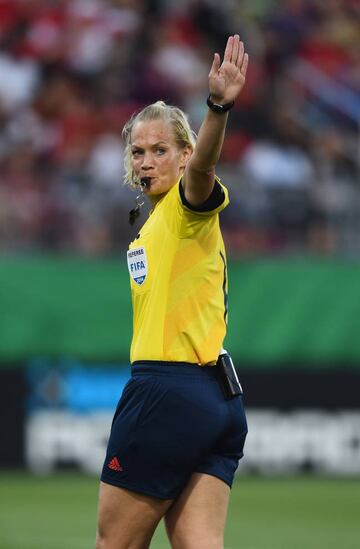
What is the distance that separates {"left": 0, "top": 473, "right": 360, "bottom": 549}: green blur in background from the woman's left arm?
4.37 m

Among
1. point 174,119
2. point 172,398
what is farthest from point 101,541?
point 174,119

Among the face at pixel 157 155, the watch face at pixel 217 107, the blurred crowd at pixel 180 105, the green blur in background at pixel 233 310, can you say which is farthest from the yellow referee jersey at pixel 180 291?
the green blur in background at pixel 233 310

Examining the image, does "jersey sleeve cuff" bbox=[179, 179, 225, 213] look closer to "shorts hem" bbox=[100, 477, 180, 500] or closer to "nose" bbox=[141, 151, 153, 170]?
"nose" bbox=[141, 151, 153, 170]

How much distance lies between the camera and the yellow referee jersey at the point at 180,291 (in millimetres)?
4672

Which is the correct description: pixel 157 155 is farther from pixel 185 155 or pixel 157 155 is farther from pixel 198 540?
pixel 198 540

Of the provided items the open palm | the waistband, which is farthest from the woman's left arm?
the waistband

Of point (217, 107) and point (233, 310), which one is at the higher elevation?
point (217, 107)

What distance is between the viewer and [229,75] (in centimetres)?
440

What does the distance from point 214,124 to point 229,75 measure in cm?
19

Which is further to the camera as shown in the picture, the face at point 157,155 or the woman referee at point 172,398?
the face at point 157,155

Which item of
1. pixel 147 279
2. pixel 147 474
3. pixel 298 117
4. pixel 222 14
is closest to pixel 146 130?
pixel 147 279

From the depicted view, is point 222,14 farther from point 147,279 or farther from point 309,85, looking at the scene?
point 147,279

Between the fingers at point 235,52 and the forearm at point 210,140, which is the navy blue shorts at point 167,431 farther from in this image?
the fingers at point 235,52

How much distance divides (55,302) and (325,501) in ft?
10.9
